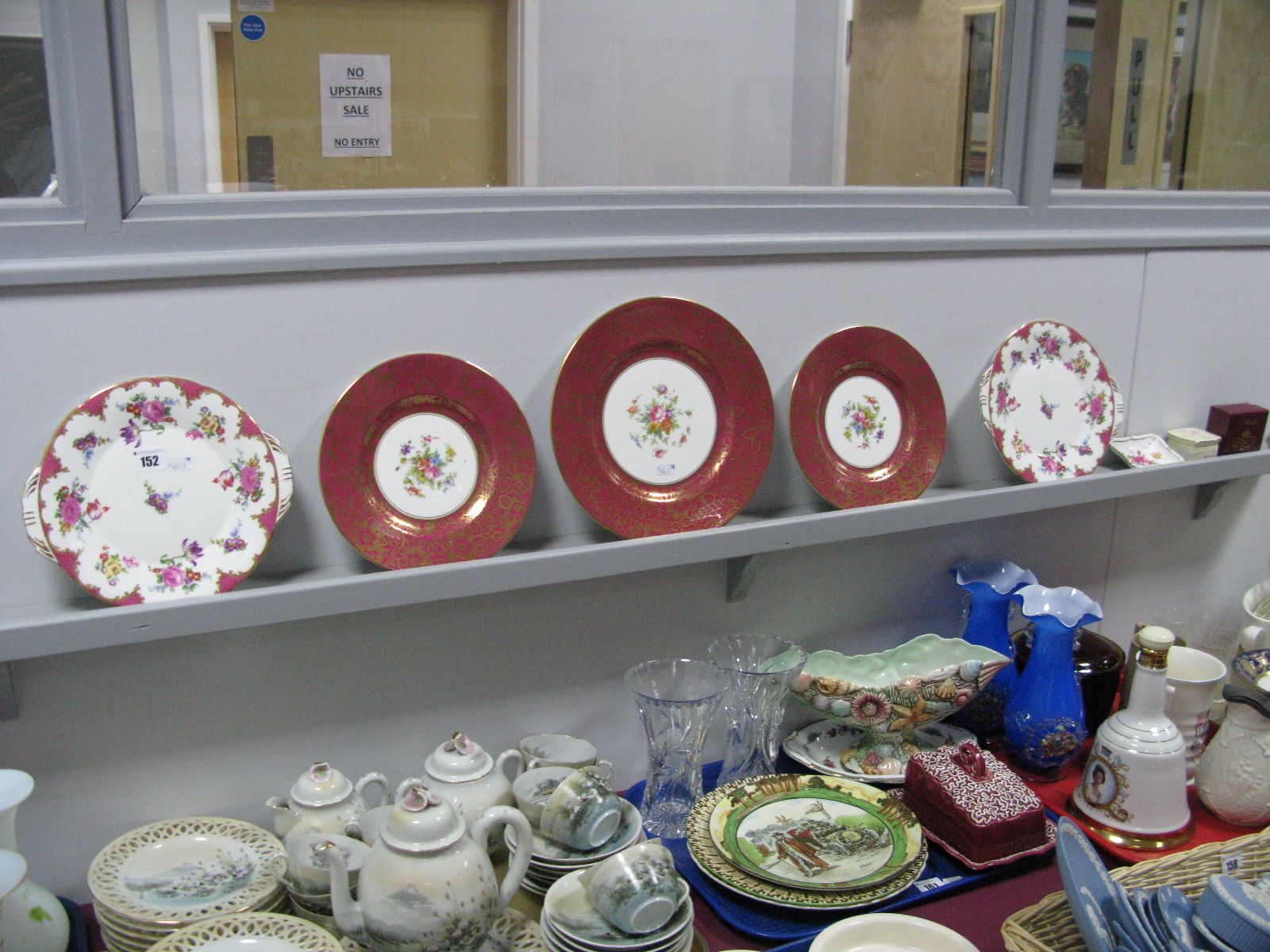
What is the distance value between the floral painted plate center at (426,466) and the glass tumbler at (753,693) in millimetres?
437

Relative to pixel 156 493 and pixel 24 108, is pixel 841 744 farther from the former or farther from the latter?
pixel 24 108

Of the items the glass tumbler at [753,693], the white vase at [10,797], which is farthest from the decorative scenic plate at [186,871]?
the glass tumbler at [753,693]

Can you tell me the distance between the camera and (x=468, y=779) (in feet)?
4.29

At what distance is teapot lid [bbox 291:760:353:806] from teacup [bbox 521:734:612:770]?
227 millimetres

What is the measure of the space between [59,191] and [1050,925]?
52.4 inches

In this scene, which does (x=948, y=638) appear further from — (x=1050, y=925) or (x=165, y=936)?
(x=165, y=936)

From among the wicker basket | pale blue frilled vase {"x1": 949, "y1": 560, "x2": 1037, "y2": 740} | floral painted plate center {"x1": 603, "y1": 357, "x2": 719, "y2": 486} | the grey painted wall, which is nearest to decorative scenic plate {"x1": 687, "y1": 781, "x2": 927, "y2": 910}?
the wicker basket

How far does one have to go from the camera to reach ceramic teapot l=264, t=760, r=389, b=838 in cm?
128

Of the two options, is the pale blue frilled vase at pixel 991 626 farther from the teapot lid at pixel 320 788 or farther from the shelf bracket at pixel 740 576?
the teapot lid at pixel 320 788

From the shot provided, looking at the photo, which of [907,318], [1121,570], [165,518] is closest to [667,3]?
[907,318]

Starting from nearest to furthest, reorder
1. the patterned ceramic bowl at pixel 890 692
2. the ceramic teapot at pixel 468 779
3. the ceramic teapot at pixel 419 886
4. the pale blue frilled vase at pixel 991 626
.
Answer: the ceramic teapot at pixel 419 886 < the ceramic teapot at pixel 468 779 < the patterned ceramic bowl at pixel 890 692 < the pale blue frilled vase at pixel 991 626

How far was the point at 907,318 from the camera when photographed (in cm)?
162

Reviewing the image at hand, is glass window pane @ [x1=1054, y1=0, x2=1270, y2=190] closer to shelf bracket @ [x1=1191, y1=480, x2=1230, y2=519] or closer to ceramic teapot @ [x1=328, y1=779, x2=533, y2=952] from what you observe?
shelf bracket @ [x1=1191, y1=480, x2=1230, y2=519]

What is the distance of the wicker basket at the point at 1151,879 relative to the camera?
4.00ft
